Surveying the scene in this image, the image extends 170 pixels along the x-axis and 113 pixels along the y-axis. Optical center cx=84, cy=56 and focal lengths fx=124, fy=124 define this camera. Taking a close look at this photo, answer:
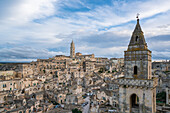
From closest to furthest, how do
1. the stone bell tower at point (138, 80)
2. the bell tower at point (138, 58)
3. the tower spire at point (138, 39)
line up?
1. the stone bell tower at point (138, 80)
2. the bell tower at point (138, 58)
3. the tower spire at point (138, 39)

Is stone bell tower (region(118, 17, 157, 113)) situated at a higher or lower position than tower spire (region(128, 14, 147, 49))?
lower

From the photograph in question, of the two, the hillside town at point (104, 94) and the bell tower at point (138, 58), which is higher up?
the bell tower at point (138, 58)

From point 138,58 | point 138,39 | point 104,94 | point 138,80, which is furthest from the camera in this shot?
point 104,94

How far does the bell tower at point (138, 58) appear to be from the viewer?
38.6 ft

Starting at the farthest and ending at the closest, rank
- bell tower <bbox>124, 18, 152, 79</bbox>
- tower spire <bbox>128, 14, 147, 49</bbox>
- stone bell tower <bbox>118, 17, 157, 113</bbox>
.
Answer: tower spire <bbox>128, 14, 147, 49</bbox>
bell tower <bbox>124, 18, 152, 79</bbox>
stone bell tower <bbox>118, 17, 157, 113</bbox>

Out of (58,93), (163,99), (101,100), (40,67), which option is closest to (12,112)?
(58,93)

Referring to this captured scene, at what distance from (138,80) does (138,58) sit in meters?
2.11

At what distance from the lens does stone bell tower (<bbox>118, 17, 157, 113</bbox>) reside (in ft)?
37.6

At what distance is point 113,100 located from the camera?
31203mm

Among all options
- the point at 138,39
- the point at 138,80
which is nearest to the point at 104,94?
the point at 138,80

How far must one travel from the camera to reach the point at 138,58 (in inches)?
476

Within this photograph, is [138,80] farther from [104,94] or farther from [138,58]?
[104,94]

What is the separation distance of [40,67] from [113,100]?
50.2m

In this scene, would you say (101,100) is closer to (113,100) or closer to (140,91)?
(113,100)
